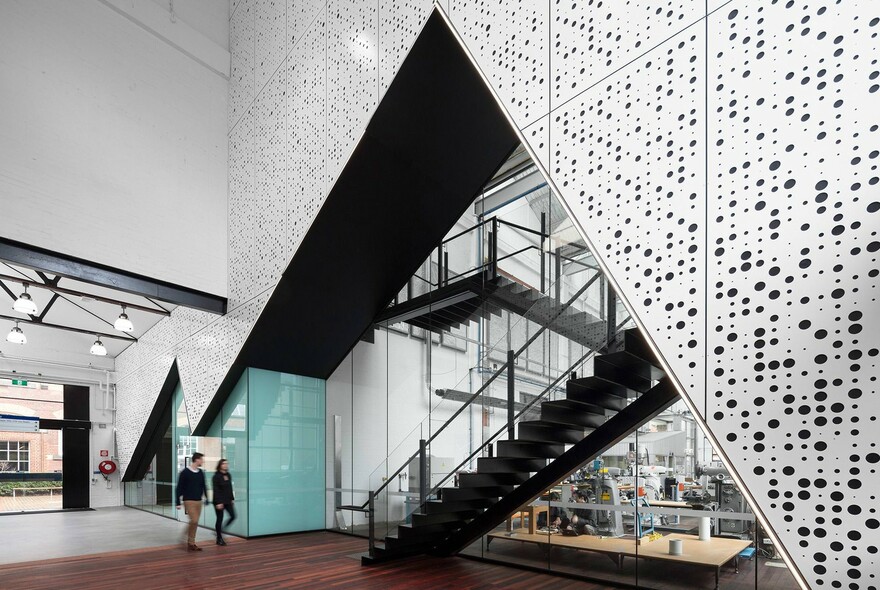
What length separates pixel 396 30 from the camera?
23.7ft

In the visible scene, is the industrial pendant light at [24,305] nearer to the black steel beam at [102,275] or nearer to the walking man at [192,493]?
the black steel beam at [102,275]

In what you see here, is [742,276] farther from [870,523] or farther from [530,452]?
[530,452]

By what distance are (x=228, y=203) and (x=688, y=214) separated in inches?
394

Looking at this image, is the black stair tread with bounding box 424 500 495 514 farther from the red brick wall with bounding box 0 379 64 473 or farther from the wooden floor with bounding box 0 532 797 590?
the red brick wall with bounding box 0 379 64 473

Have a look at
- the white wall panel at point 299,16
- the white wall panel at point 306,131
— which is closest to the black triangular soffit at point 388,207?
the white wall panel at point 306,131

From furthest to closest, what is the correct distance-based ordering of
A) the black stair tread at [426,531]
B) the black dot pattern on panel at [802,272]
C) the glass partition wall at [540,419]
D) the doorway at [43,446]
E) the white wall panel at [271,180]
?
1. the doorway at [43,446]
2. the white wall panel at [271,180]
3. the black stair tread at [426,531]
4. the glass partition wall at [540,419]
5. the black dot pattern on panel at [802,272]

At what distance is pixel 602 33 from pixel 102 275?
8673 mm

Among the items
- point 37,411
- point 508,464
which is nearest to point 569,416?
point 508,464

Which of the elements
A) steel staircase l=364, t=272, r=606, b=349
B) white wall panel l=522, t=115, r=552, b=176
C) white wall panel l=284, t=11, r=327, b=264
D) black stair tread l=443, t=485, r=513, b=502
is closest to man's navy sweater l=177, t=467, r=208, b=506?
steel staircase l=364, t=272, r=606, b=349

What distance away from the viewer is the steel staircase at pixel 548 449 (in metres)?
5.95

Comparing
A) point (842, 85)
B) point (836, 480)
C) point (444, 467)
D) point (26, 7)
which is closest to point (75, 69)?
point (26, 7)

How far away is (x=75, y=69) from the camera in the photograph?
9.41 meters

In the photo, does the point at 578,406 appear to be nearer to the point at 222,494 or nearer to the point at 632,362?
the point at 632,362

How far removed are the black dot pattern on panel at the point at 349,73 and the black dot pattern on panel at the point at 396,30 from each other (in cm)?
17
